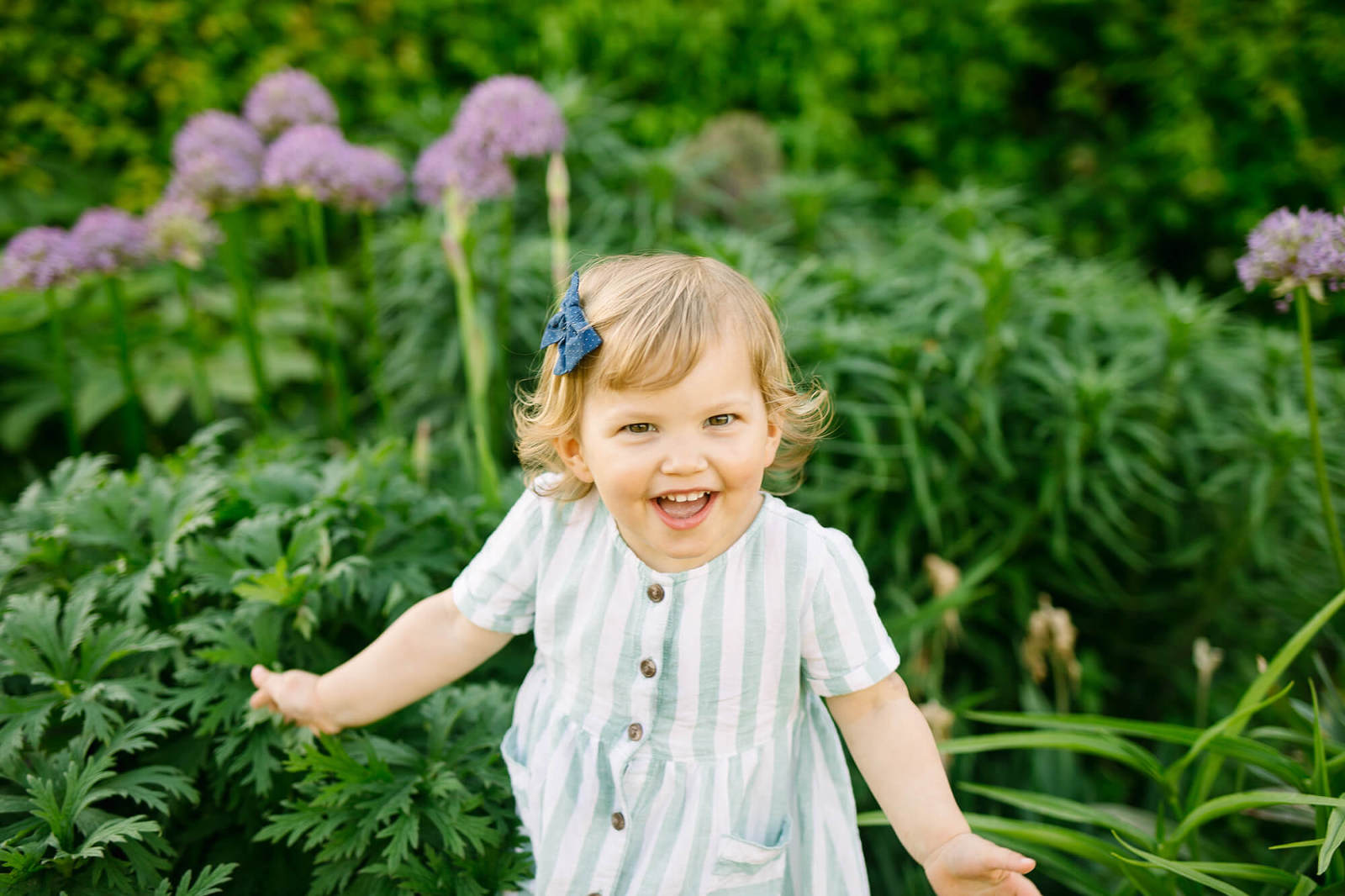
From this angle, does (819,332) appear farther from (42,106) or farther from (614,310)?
(42,106)

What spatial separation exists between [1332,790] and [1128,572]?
61.9 inches

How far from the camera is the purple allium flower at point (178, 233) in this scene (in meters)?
2.53

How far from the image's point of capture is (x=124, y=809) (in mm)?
1690

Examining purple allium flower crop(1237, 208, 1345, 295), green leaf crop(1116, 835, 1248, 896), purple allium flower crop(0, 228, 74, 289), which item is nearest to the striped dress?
green leaf crop(1116, 835, 1248, 896)

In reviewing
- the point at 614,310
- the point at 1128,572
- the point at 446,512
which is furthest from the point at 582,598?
the point at 1128,572

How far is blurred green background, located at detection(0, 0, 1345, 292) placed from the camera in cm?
381

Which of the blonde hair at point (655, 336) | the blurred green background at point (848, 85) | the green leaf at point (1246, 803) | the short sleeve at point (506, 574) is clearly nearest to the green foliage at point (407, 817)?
Result: the short sleeve at point (506, 574)

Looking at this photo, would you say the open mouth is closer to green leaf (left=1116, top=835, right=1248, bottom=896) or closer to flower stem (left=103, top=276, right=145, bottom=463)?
green leaf (left=1116, top=835, right=1248, bottom=896)

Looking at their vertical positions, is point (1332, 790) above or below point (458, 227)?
below

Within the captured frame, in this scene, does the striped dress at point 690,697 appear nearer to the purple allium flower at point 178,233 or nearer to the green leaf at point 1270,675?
the green leaf at point 1270,675

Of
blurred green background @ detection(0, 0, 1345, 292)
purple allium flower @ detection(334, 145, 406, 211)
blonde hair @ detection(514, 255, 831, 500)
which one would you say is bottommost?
blonde hair @ detection(514, 255, 831, 500)

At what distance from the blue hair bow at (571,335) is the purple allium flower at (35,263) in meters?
1.79

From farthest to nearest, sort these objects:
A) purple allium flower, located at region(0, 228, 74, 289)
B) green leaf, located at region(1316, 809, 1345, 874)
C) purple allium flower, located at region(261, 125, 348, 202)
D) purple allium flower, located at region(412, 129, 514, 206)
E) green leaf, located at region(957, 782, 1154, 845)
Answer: purple allium flower, located at region(412, 129, 514, 206) → purple allium flower, located at region(261, 125, 348, 202) → purple allium flower, located at region(0, 228, 74, 289) → green leaf, located at region(957, 782, 1154, 845) → green leaf, located at region(1316, 809, 1345, 874)

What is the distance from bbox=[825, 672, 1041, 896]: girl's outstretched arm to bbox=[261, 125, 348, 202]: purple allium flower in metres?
2.00
